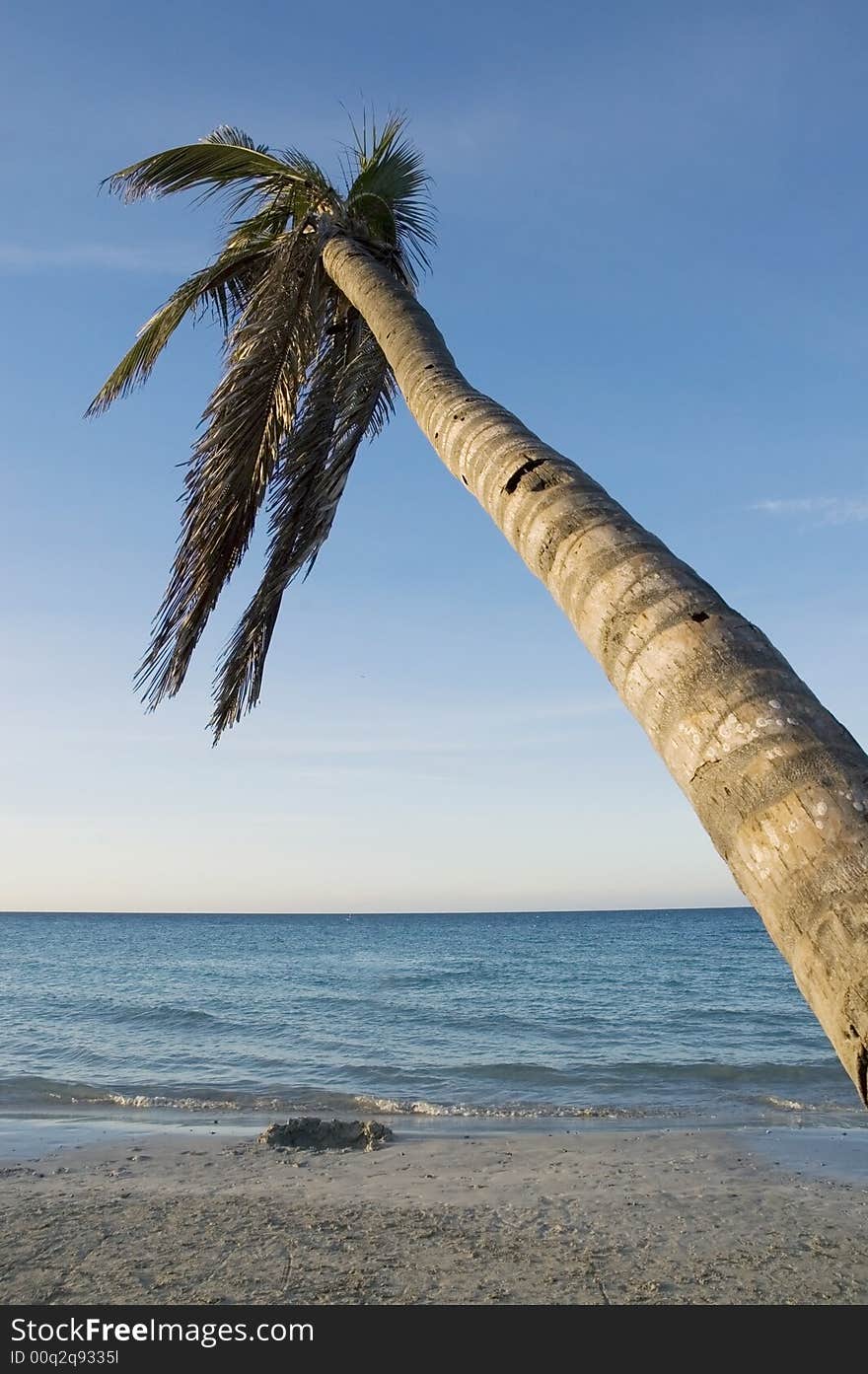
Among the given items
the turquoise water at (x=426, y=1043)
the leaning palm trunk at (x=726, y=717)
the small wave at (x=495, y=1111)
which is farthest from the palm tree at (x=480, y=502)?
the turquoise water at (x=426, y=1043)

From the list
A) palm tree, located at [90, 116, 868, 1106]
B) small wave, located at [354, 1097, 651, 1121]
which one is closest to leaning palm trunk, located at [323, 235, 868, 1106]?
palm tree, located at [90, 116, 868, 1106]

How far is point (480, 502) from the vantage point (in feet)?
10.6

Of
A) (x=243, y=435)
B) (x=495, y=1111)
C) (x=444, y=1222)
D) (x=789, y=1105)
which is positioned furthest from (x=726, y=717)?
(x=789, y=1105)

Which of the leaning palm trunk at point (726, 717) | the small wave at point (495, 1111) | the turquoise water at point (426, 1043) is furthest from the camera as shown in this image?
the turquoise water at point (426, 1043)

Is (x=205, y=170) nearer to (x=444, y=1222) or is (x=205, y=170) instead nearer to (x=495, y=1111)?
(x=444, y=1222)

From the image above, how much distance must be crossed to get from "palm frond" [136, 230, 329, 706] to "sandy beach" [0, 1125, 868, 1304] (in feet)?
13.4

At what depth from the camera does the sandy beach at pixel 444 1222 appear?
19.9ft

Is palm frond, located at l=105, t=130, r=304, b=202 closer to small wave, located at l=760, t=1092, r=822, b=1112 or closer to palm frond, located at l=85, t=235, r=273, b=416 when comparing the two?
palm frond, located at l=85, t=235, r=273, b=416

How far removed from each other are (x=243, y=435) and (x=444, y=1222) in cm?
621

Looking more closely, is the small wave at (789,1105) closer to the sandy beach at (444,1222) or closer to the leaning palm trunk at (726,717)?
the sandy beach at (444,1222)

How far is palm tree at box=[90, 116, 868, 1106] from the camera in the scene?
1697 millimetres

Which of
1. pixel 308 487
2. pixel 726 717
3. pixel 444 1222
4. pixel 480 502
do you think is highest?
pixel 308 487

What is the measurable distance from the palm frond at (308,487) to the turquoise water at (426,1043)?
29.9 feet

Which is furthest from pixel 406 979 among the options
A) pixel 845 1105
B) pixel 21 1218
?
pixel 21 1218
